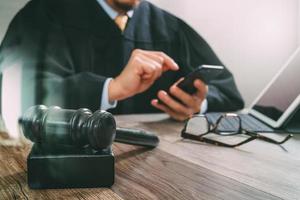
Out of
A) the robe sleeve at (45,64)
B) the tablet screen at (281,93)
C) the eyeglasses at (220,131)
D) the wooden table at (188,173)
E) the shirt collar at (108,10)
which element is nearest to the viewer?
the wooden table at (188,173)

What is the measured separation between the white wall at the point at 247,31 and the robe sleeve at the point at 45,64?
20.1 inches

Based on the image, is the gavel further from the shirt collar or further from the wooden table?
the shirt collar

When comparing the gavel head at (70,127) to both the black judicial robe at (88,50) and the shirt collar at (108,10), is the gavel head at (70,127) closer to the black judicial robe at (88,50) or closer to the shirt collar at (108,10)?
the black judicial robe at (88,50)

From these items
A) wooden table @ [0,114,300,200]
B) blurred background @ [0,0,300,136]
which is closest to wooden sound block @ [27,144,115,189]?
wooden table @ [0,114,300,200]

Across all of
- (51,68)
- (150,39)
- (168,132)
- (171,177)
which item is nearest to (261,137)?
(168,132)

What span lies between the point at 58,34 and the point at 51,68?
8.6 inches

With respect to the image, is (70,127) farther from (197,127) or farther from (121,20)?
(121,20)

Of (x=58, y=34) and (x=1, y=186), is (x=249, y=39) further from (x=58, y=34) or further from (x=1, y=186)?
(x=1, y=186)

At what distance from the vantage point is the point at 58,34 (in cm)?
155

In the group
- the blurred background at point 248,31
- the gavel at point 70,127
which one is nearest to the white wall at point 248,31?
the blurred background at point 248,31

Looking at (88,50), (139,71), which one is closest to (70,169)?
(139,71)

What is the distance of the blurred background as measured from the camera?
5.70 ft

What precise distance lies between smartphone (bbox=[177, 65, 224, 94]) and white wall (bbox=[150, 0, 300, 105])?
29.0 inches

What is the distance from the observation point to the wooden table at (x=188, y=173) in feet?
1.49
